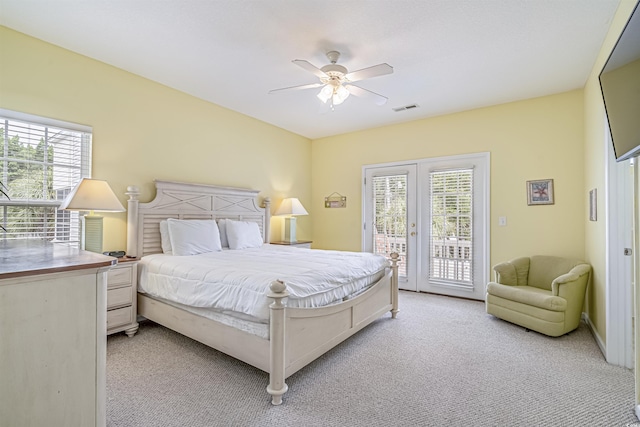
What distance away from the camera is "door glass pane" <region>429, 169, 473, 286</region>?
A: 167 inches

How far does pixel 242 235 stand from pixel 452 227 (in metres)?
2.98

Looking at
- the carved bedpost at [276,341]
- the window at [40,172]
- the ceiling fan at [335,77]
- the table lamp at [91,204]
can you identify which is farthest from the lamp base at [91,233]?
the ceiling fan at [335,77]

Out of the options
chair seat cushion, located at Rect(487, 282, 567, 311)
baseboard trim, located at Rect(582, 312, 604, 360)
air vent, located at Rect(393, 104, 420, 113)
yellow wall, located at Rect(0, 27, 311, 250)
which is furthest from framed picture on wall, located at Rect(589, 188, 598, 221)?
yellow wall, located at Rect(0, 27, 311, 250)

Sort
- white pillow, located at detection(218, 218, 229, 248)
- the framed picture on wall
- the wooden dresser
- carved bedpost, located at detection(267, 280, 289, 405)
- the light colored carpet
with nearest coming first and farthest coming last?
1. the wooden dresser
2. the light colored carpet
3. carved bedpost, located at detection(267, 280, 289, 405)
4. the framed picture on wall
5. white pillow, located at detection(218, 218, 229, 248)

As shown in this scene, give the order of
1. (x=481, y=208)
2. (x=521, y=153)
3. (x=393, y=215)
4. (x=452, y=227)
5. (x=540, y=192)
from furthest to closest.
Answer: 1. (x=393, y=215)
2. (x=452, y=227)
3. (x=481, y=208)
4. (x=521, y=153)
5. (x=540, y=192)

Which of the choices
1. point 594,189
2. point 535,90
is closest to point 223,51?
point 535,90

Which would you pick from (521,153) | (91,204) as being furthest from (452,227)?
(91,204)

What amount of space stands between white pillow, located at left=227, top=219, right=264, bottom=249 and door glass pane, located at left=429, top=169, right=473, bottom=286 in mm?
2622

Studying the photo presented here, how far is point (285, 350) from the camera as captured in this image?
6.38ft

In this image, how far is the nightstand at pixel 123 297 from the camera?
273 cm

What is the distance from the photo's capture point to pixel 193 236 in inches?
131

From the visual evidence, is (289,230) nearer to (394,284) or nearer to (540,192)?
(394,284)

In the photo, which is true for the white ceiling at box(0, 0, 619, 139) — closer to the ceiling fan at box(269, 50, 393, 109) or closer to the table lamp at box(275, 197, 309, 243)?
the ceiling fan at box(269, 50, 393, 109)

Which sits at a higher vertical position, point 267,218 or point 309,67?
point 309,67
